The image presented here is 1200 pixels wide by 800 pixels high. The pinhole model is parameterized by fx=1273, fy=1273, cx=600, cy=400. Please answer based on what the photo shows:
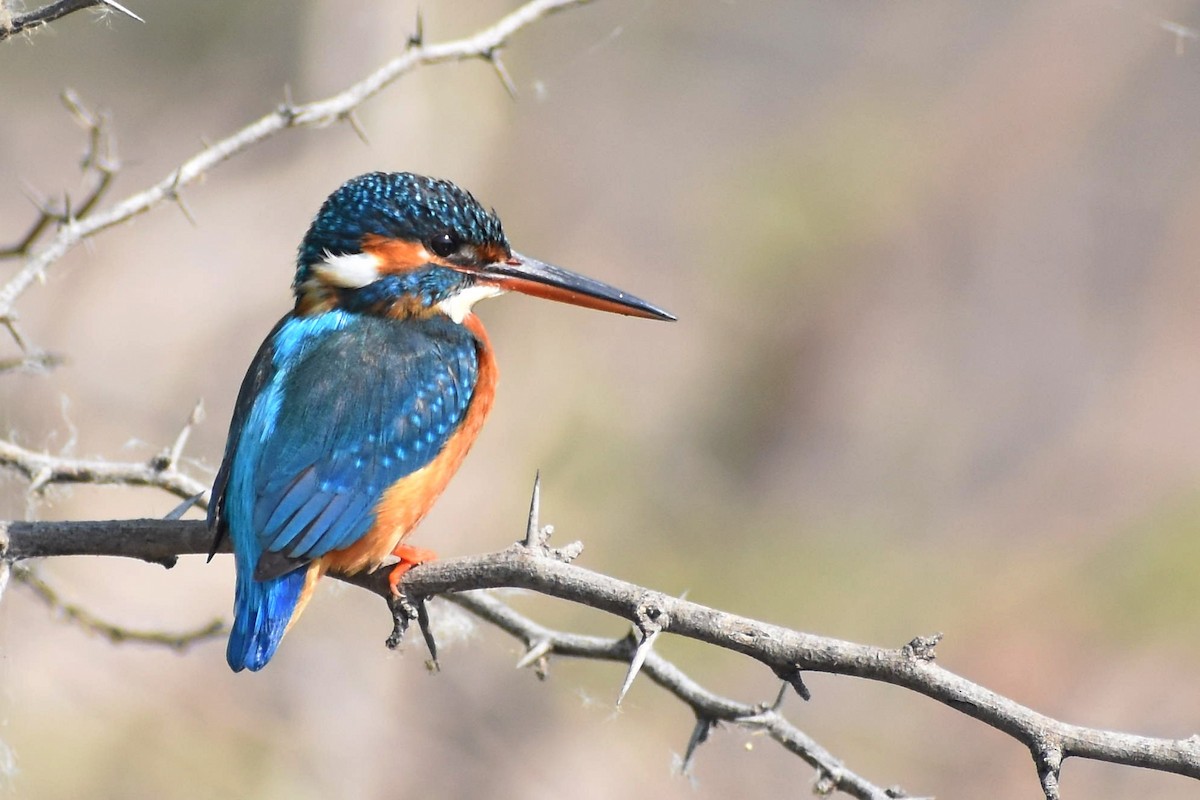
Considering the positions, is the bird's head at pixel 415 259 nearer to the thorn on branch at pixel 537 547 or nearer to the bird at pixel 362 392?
the bird at pixel 362 392

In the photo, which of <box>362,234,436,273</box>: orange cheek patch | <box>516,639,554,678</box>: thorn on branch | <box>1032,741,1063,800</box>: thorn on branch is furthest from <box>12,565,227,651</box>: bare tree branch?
<box>1032,741,1063,800</box>: thorn on branch

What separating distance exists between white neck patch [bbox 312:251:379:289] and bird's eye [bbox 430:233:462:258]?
0.38ft

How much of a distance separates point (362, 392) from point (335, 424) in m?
0.08

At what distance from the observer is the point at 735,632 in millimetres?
1593

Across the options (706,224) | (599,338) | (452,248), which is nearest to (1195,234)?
(706,224)

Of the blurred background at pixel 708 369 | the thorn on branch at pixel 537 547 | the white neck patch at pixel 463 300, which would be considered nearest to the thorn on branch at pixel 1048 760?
the thorn on branch at pixel 537 547

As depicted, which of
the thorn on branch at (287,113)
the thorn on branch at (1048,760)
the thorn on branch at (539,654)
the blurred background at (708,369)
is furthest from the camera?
the blurred background at (708,369)

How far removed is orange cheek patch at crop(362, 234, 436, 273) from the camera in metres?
2.45

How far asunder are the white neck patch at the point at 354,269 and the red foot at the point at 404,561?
1.76 feet

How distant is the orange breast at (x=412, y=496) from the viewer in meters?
2.22

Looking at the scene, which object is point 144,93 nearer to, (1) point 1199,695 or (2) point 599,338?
(2) point 599,338

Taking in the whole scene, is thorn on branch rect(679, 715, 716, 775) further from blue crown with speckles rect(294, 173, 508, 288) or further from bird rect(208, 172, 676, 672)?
blue crown with speckles rect(294, 173, 508, 288)

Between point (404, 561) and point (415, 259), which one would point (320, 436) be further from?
point (415, 259)

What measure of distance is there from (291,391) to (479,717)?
283 cm
